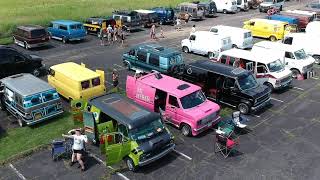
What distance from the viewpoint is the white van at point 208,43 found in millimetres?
30219

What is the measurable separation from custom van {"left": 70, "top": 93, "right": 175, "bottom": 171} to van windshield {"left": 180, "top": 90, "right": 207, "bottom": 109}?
2.55 meters

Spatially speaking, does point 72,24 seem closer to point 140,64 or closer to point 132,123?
point 140,64

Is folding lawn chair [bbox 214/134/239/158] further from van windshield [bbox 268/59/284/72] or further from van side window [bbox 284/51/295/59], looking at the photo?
van side window [bbox 284/51/295/59]

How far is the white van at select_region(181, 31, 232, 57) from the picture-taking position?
99.1 feet

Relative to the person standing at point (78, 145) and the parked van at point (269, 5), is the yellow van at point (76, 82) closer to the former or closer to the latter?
the person standing at point (78, 145)

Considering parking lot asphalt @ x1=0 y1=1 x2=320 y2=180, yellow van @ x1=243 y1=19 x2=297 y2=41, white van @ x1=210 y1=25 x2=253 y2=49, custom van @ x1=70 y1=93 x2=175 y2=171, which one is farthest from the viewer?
yellow van @ x1=243 y1=19 x2=297 y2=41

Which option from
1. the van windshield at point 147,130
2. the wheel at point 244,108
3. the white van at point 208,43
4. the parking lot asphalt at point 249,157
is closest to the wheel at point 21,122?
the parking lot asphalt at point 249,157

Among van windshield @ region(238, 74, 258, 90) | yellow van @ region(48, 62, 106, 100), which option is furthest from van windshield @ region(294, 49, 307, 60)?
yellow van @ region(48, 62, 106, 100)

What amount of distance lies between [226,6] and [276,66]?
1265 inches

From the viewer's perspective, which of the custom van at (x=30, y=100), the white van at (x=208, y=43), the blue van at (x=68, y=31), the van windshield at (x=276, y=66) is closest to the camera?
the custom van at (x=30, y=100)

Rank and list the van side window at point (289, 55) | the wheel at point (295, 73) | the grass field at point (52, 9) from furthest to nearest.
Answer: the grass field at point (52, 9) < the van side window at point (289, 55) < the wheel at point (295, 73)

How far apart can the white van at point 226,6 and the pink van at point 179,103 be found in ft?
122

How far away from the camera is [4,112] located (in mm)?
20531

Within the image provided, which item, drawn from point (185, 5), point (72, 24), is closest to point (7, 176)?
point (72, 24)
